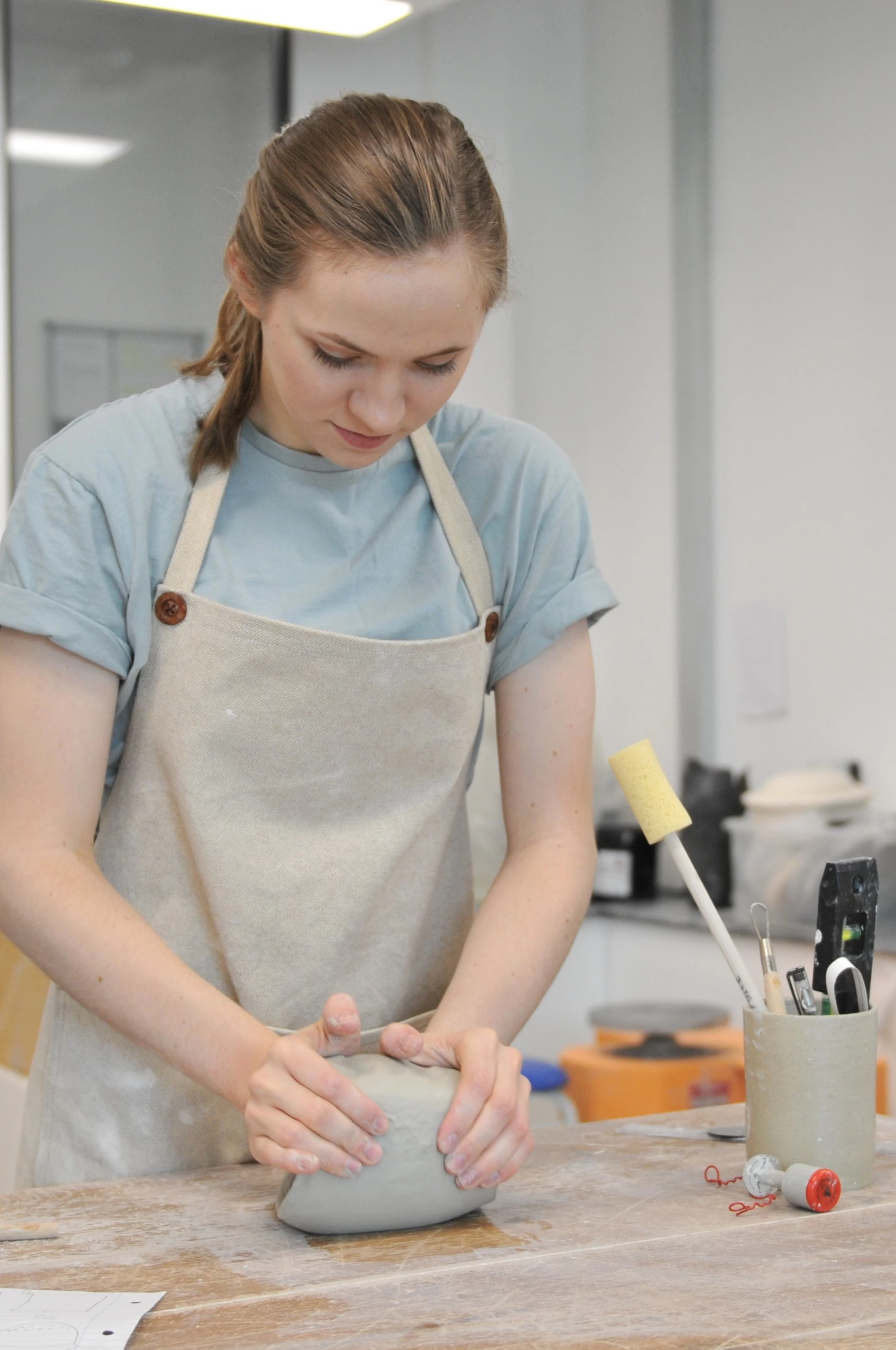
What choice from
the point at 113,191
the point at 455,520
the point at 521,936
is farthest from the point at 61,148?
the point at 521,936

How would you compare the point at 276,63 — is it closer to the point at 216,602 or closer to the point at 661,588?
the point at 661,588

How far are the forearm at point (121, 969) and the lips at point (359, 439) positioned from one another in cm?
35

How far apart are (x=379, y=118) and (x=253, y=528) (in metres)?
0.32

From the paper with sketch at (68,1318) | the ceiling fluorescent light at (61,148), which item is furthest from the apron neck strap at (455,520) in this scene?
the ceiling fluorescent light at (61,148)

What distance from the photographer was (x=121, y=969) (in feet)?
3.39

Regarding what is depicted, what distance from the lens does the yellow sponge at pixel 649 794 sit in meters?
1.03

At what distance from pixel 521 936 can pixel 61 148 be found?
108 inches

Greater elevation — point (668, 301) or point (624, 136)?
point (624, 136)

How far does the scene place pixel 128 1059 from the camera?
1.17 m

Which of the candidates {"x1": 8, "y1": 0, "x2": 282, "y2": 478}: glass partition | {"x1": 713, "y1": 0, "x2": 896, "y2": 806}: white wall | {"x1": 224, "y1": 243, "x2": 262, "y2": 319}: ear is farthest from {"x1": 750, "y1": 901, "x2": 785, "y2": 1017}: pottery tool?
{"x1": 8, "y1": 0, "x2": 282, "y2": 478}: glass partition

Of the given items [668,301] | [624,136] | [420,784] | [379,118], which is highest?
[624,136]

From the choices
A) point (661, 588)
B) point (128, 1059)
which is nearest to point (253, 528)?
point (128, 1059)

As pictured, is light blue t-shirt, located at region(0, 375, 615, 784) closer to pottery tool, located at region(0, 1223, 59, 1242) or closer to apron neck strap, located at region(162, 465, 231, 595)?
apron neck strap, located at region(162, 465, 231, 595)

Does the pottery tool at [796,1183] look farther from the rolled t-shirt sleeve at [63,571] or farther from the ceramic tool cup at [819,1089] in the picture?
the rolled t-shirt sleeve at [63,571]
